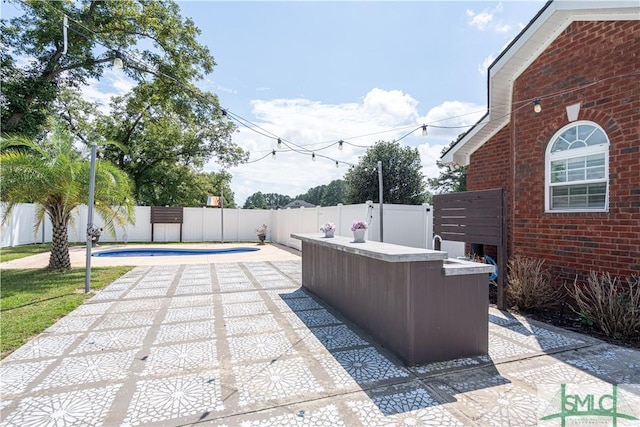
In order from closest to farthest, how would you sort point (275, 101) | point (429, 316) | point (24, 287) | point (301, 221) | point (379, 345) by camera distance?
point (429, 316), point (379, 345), point (24, 287), point (275, 101), point (301, 221)

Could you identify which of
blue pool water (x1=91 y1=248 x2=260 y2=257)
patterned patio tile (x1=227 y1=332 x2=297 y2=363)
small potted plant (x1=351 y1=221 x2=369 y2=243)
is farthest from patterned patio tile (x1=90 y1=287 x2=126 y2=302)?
blue pool water (x1=91 y1=248 x2=260 y2=257)

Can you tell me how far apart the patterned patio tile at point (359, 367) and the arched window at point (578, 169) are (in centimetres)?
389

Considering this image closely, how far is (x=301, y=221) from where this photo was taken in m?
14.8

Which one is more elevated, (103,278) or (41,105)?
(41,105)

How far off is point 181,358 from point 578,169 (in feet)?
19.7

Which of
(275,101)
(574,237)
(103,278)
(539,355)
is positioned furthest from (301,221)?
(539,355)

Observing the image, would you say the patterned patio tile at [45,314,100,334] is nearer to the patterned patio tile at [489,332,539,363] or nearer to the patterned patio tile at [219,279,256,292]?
the patterned patio tile at [219,279,256,292]

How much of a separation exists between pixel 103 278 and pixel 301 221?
8.29m

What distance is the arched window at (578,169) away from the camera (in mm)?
4750

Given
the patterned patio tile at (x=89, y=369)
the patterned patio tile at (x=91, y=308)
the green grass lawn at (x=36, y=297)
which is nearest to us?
the patterned patio tile at (x=89, y=369)

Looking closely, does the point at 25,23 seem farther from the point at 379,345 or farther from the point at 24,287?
the point at 379,345

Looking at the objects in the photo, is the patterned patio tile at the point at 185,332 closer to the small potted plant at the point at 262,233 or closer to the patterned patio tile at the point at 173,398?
the patterned patio tile at the point at 173,398

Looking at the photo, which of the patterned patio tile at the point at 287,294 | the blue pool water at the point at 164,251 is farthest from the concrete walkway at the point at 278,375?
the blue pool water at the point at 164,251

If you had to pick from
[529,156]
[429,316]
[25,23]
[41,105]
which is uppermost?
[25,23]
